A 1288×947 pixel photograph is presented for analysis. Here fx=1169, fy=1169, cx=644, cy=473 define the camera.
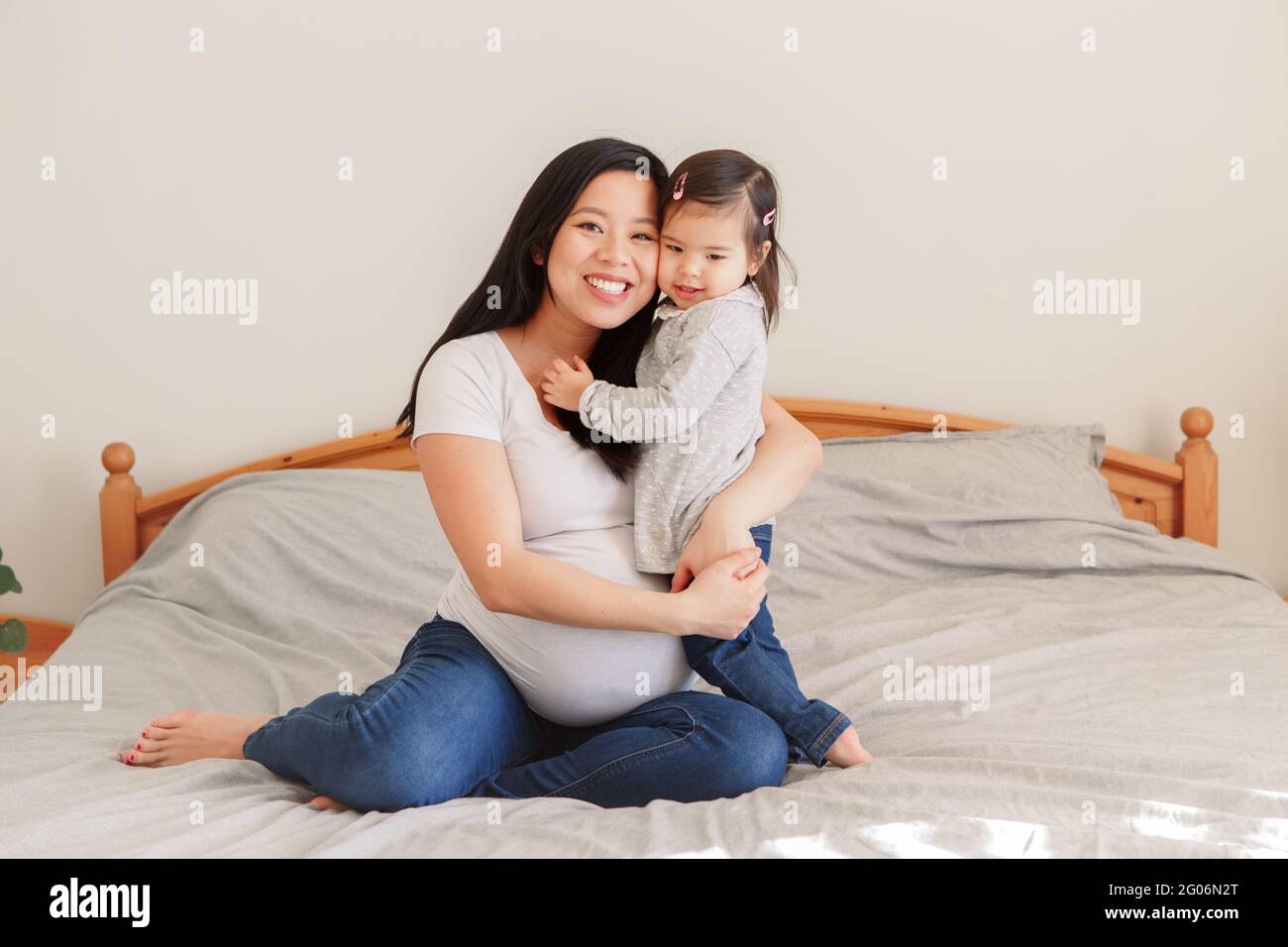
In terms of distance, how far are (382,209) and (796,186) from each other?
949 mm

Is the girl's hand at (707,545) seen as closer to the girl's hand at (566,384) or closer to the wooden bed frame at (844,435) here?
the girl's hand at (566,384)

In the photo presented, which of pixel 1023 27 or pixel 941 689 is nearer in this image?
pixel 941 689

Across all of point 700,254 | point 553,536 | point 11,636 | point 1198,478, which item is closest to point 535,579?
point 553,536

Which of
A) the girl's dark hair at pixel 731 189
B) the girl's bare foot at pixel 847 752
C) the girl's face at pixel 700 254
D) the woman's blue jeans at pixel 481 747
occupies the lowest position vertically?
the girl's bare foot at pixel 847 752

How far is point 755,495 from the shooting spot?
57.4 inches

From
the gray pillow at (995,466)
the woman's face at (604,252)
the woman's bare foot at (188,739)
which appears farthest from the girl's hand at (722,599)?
the gray pillow at (995,466)

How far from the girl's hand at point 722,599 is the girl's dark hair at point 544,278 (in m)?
0.19

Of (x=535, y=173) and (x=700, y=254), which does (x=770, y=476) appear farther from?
(x=535, y=173)

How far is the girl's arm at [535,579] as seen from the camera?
132cm

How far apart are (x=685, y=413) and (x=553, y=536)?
22 centimetres
